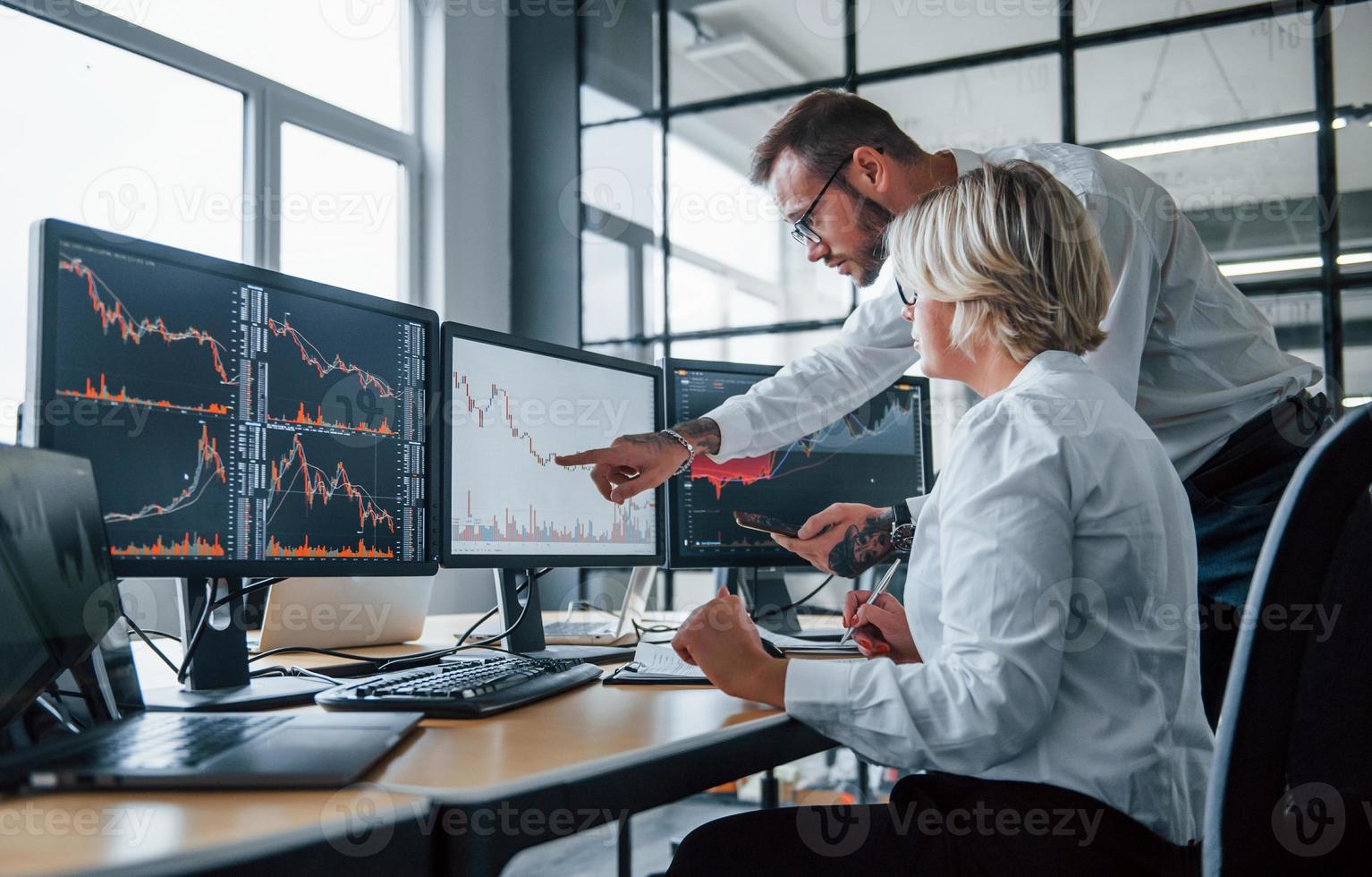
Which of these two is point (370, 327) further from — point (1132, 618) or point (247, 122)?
point (247, 122)

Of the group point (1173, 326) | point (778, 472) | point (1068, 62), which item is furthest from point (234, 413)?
point (1068, 62)

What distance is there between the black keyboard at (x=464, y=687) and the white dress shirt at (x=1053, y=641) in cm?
32

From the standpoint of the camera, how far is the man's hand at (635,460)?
5.59ft

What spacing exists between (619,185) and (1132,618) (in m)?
3.78

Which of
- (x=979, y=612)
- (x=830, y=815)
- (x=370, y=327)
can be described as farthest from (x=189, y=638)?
(x=979, y=612)

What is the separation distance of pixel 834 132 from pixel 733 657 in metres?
1.18

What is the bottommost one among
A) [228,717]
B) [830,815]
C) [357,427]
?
[830,815]

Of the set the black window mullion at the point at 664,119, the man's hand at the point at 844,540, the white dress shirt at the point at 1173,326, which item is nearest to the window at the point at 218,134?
the black window mullion at the point at 664,119

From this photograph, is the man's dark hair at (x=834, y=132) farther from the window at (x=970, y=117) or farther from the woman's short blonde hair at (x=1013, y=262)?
the window at (x=970, y=117)

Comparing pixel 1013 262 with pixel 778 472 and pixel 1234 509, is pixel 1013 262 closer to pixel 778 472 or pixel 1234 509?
pixel 1234 509

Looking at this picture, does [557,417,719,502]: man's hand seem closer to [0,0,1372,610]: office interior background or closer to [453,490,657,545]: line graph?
[453,490,657,545]: line graph

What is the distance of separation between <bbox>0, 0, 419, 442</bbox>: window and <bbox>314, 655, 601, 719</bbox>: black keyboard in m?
1.90

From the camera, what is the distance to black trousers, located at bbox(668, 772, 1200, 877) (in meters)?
0.95

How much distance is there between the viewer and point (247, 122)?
371cm
